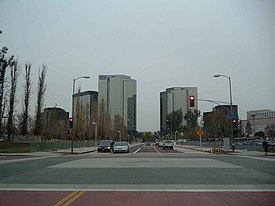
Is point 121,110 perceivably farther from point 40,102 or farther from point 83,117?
point 40,102

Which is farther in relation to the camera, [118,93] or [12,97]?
[118,93]

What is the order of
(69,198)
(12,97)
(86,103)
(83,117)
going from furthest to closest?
(86,103) < (83,117) < (12,97) < (69,198)

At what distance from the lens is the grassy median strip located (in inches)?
350

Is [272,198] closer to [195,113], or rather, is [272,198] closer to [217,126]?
[217,126]

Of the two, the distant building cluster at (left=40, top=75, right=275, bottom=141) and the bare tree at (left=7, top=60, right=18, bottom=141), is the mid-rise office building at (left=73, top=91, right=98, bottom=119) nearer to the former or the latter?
the distant building cluster at (left=40, top=75, right=275, bottom=141)

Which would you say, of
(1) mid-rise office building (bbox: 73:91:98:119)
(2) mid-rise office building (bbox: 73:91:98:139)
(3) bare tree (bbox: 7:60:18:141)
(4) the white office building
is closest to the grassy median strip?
(3) bare tree (bbox: 7:60:18:141)

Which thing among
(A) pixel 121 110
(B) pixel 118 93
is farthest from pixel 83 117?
(A) pixel 121 110

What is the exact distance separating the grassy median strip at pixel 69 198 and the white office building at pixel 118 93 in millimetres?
91892

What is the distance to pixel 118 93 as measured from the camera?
122750mm

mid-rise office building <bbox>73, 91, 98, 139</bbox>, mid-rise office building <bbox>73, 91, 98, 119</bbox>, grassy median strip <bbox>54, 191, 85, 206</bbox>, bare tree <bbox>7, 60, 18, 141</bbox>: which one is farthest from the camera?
mid-rise office building <bbox>73, 91, 98, 119</bbox>

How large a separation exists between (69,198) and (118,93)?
113452 millimetres

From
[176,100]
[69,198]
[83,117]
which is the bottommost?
[69,198]

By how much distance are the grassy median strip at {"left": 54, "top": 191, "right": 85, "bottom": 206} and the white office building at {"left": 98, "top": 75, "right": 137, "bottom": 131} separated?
91.9 m

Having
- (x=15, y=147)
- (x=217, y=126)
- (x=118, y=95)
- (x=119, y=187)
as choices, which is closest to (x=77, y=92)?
(x=15, y=147)
